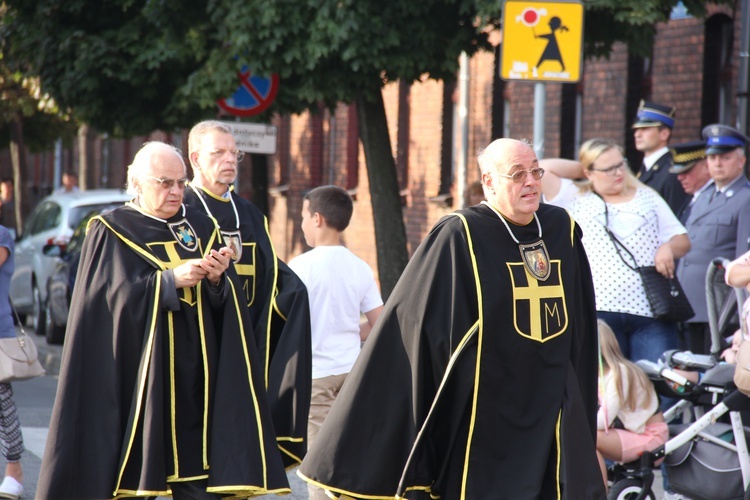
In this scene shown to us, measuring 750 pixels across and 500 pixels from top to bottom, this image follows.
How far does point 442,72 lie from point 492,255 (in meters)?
7.42

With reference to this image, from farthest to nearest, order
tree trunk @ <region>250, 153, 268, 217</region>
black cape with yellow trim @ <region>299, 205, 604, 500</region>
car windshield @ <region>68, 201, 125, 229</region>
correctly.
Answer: tree trunk @ <region>250, 153, 268, 217</region>, car windshield @ <region>68, 201, 125, 229</region>, black cape with yellow trim @ <region>299, 205, 604, 500</region>

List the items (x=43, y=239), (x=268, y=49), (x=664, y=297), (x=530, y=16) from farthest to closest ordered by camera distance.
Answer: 1. (x=43, y=239)
2. (x=268, y=49)
3. (x=530, y=16)
4. (x=664, y=297)

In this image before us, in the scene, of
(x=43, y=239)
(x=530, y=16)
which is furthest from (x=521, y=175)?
(x=43, y=239)

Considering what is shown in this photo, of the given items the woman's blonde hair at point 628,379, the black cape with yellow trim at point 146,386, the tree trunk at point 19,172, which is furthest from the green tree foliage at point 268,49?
the tree trunk at point 19,172

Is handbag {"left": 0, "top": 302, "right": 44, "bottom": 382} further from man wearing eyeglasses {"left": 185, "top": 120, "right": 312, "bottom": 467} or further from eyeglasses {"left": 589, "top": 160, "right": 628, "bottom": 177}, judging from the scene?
eyeglasses {"left": 589, "top": 160, "right": 628, "bottom": 177}

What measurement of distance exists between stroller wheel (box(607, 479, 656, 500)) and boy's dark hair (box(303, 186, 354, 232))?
73.2 inches

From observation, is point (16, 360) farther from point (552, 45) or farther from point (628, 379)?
point (552, 45)

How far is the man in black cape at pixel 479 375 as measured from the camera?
17.3 feet

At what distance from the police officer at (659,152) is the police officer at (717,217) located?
0.62 meters

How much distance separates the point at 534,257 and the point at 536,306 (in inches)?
7.6

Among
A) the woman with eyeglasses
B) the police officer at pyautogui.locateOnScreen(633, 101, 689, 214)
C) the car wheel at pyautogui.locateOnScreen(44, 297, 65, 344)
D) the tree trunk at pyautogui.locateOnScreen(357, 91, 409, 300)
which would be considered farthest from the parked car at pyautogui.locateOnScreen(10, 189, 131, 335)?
→ the woman with eyeglasses

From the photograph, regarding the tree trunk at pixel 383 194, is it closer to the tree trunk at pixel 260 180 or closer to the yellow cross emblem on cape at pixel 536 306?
the tree trunk at pixel 260 180

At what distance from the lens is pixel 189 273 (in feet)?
18.5

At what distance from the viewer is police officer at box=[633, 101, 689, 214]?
31.5 feet
